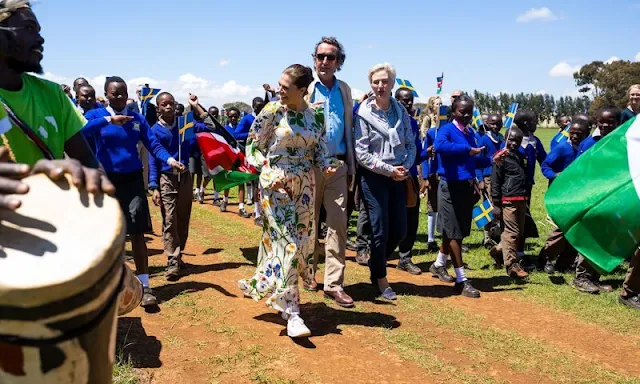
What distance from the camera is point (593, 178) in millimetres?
2275

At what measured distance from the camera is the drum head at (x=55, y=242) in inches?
48.3

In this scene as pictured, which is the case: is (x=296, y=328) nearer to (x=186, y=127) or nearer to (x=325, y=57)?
(x=325, y=57)

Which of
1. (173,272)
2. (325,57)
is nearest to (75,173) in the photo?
(325,57)

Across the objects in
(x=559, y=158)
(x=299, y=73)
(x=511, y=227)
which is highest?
(x=299, y=73)

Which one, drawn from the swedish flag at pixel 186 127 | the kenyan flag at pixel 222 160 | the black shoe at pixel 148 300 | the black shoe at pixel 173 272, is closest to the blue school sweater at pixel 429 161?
the kenyan flag at pixel 222 160

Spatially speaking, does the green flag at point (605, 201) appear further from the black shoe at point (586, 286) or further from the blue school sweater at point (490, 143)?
the blue school sweater at point (490, 143)

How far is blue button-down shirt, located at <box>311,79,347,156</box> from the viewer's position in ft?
18.1

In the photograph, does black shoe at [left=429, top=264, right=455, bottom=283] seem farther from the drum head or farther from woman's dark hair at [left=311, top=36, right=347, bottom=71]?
the drum head

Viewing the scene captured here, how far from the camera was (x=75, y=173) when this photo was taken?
1.40 metres

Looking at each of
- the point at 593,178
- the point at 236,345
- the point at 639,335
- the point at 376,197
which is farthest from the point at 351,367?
the point at 639,335

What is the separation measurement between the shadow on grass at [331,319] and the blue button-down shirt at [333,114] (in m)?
1.49

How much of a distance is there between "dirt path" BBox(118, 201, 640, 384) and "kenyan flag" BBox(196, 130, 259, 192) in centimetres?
159

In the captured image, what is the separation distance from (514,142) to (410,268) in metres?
1.96

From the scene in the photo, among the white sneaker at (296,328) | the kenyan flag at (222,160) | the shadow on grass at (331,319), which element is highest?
the kenyan flag at (222,160)
